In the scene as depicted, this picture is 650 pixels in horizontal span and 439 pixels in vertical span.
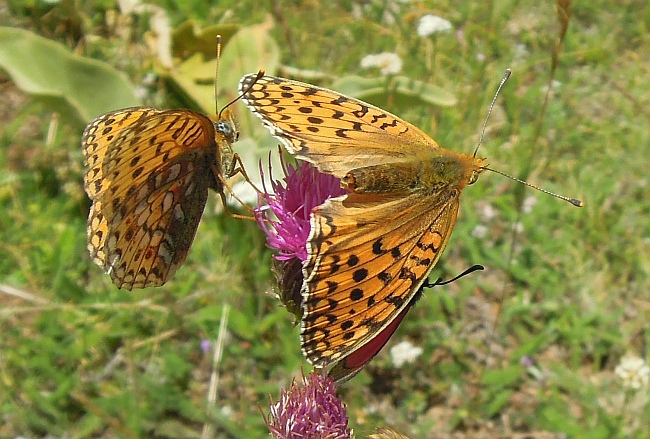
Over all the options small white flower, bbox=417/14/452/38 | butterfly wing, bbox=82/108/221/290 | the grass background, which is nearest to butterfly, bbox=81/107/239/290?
butterfly wing, bbox=82/108/221/290

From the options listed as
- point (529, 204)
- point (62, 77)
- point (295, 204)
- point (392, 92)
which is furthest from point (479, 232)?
point (62, 77)

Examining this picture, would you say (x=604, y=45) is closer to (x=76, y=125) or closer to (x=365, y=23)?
(x=365, y=23)

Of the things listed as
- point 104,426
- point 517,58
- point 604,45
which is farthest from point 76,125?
point 604,45

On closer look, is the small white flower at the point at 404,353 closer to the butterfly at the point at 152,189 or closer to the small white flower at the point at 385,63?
the butterfly at the point at 152,189

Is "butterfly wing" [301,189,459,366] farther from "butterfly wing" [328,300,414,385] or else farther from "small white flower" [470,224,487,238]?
"small white flower" [470,224,487,238]

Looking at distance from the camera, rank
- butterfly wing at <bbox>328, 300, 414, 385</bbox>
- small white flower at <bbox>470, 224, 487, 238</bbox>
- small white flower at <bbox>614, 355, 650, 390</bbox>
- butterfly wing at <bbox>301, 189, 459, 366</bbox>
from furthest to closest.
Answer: small white flower at <bbox>470, 224, 487, 238</bbox>, small white flower at <bbox>614, 355, 650, 390</bbox>, butterfly wing at <bbox>328, 300, 414, 385</bbox>, butterfly wing at <bbox>301, 189, 459, 366</bbox>

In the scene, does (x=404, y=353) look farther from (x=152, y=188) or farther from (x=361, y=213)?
(x=361, y=213)

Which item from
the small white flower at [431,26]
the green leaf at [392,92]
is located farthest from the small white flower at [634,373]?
the small white flower at [431,26]
